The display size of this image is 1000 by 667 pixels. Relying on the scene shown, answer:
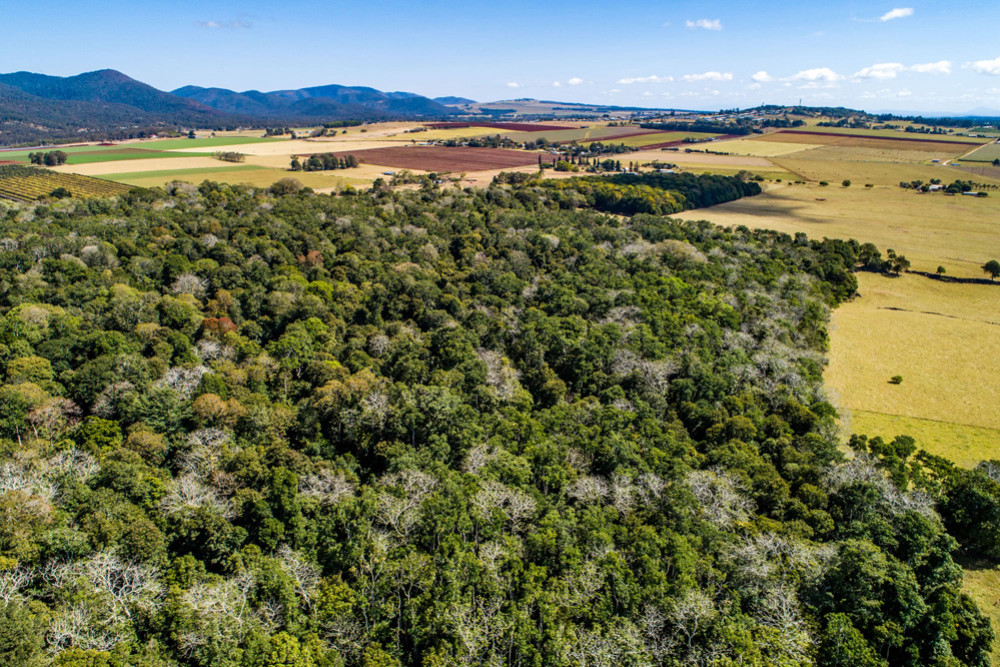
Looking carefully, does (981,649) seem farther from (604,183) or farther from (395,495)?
(604,183)

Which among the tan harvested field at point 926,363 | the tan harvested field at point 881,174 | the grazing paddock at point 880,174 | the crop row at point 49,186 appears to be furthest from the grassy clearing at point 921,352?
the crop row at point 49,186

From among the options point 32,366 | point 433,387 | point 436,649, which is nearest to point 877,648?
point 436,649

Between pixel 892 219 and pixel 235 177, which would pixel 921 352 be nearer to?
pixel 892 219

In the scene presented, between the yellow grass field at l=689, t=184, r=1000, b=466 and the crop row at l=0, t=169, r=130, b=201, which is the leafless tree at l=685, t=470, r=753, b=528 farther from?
the crop row at l=0, t=169, r=130, b=201

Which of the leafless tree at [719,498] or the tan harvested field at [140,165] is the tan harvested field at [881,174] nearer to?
the leafless tree at [719,498]

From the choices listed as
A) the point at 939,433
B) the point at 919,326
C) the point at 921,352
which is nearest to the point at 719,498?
the point at 939,433
